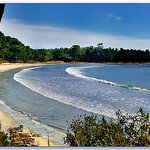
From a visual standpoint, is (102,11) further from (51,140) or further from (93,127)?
(51,140)

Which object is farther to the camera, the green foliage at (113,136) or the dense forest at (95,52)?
the dense forest at (95,52)

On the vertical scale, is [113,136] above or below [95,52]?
below

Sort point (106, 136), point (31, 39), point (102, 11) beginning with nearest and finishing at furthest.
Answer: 1. point (106, 136)
2. point (102, 11)
3. point (31, 39)

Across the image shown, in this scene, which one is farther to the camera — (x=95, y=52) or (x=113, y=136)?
(x=95, y=52)

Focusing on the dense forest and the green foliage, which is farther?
the dense forest

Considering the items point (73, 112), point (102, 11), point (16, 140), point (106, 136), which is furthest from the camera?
point (73, 112)

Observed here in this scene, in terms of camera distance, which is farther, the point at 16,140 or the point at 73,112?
the point at 73,112

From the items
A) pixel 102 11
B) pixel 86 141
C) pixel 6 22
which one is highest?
pixel 102 11

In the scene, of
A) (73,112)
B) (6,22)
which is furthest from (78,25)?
(73,112)

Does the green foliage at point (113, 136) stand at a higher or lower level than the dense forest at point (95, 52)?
lower

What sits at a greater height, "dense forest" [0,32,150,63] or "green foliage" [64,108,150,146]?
"dense forest" [0,32,150,63]

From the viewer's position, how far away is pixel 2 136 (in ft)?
9.03

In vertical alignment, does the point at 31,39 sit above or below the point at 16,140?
above

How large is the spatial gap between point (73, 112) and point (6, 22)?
2.92 metres
